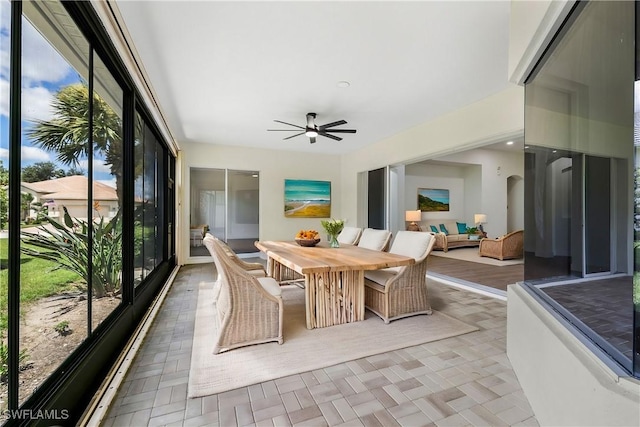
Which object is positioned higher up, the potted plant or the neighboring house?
the neighboring house

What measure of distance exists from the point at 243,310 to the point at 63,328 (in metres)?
1.11

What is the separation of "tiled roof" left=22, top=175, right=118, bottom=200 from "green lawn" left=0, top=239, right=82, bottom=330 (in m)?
0.34

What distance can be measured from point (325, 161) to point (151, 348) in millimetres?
5852

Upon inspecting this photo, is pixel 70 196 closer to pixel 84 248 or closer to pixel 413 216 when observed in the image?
pixel 84 248

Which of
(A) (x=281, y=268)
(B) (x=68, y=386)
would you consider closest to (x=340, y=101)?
(A) (x=281, y=268)

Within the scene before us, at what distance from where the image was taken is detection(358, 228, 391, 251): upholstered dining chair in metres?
3.71

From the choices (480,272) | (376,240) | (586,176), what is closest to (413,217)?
(480,272)

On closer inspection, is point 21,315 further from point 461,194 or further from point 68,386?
point 461,194

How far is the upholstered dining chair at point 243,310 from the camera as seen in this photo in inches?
89.4

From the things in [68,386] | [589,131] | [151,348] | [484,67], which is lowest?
[151,348]

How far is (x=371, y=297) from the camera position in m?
3.11

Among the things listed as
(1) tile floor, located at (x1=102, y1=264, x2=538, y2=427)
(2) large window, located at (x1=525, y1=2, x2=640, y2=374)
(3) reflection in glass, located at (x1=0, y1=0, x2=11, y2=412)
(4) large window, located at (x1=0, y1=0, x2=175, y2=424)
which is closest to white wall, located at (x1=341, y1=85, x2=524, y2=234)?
(2) large window, located at (x1=525, y1=2, x2=640, y2=374)

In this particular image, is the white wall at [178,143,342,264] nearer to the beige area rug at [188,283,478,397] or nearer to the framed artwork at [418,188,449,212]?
the framed artwork at [418,188,449,212]

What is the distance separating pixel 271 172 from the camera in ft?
22.4
